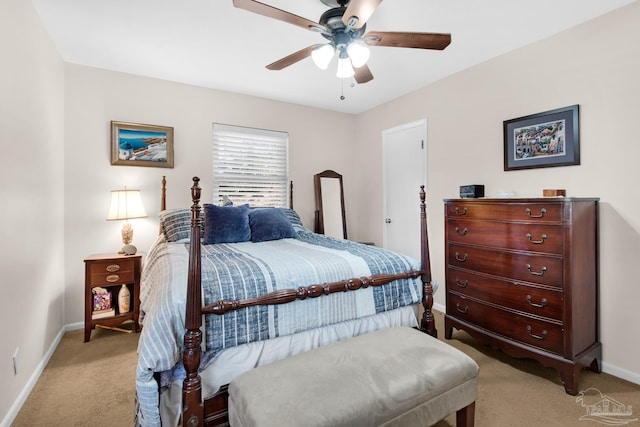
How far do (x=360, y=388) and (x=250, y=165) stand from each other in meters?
3.20

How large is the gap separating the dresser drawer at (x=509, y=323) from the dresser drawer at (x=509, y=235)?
494 mm

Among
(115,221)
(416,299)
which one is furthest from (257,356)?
(115,221)

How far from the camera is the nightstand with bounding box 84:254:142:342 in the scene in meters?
2.74

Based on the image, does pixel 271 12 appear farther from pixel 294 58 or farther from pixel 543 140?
pixel 543 140

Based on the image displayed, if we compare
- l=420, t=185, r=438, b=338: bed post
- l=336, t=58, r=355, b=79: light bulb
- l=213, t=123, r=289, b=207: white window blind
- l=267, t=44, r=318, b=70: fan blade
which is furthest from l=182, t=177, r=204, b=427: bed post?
l=213, t=123, r=289, b=207: white window blind

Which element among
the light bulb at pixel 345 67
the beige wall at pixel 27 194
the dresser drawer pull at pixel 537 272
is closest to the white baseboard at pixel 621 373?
the dresser drawer pull at pixel 537 272

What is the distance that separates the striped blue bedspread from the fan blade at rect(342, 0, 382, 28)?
4.49 feet

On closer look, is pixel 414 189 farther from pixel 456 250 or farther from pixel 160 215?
pixel 160 215

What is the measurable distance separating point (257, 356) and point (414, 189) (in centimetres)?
285

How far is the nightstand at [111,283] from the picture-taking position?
2741 mm

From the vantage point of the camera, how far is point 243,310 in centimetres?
157

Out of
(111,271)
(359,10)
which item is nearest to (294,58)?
(359,10)

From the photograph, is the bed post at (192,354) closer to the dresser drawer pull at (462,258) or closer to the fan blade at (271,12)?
the fan blade at (271,12)

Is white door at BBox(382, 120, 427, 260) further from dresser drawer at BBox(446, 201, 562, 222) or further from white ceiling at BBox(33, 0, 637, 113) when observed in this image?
dresser drawer at BBox(446, 201, 562, 222)
